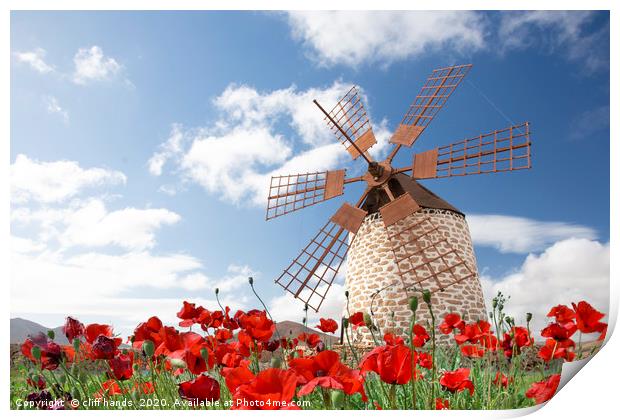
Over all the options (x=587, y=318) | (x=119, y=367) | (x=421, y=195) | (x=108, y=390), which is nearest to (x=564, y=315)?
(x=587, y=318)

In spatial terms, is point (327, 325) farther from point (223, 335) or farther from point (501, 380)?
point (501, 380)

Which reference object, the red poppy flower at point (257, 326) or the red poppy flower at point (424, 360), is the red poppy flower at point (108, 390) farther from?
the red poppy flower at point (424, 360)

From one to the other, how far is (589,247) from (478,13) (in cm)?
143

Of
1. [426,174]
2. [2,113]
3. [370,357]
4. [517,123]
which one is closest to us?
[370,357]

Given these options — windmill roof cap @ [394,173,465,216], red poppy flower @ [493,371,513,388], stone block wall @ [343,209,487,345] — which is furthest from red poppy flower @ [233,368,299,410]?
windmill roof cap @ [394,173,465,216]

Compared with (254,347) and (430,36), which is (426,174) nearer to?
(430,36)

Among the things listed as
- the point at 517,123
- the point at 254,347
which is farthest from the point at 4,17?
the point at 517,123

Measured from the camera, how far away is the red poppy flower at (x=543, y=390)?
2049 mm

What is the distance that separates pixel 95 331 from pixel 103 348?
18 cm

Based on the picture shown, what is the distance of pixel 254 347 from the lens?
6.60 ft

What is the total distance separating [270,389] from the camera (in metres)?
1.14

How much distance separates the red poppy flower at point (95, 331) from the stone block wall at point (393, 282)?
3.33 metres

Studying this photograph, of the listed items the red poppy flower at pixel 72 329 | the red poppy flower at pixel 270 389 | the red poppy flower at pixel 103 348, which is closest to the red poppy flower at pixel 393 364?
the red poppy flower at pixel 270 389

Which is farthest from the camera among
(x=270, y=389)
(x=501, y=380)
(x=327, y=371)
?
(x=501, y=380)
